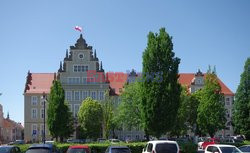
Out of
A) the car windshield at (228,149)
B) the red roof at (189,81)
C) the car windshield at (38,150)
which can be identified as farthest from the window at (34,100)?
the car windshield at (38,150)

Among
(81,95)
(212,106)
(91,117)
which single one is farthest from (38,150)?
(81,95)

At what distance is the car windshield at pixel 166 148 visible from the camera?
24297mm

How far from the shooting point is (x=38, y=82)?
102 m

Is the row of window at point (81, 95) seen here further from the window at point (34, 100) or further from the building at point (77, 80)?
the window at point (34, 100)

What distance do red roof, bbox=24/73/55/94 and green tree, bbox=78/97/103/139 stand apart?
64.0ft

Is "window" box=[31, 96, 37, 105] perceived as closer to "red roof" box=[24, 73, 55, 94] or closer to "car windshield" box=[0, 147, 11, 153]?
"red roof" box=[24, 73, 55, 94]

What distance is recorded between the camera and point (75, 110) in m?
95.8

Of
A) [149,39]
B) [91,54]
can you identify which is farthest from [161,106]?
[91,54]

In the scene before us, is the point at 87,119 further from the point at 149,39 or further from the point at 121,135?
the point at 149,39

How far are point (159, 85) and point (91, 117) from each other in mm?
36547

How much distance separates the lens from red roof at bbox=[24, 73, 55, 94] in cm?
10006

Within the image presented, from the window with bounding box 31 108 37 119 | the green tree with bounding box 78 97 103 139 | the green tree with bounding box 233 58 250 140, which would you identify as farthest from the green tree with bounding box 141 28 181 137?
the window with bounding box 31 108 37 119

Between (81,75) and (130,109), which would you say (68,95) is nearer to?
(81,75)

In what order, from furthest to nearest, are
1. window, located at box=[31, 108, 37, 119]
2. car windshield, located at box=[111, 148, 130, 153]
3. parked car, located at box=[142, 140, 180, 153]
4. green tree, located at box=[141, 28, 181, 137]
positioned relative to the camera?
window, located at box=[31, 108, 37, 119] → green tree, located at box=[141, 28, 181, 137] → car windshield, located at box=[111, 148, 130, 153] → parked car, located at box=[142, 140, 180, 153]
